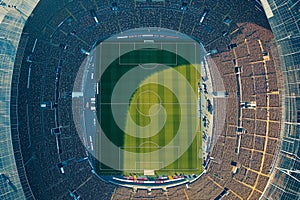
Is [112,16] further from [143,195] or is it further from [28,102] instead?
[143,195]

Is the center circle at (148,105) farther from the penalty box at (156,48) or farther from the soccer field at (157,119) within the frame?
the penalty box at (156,48)

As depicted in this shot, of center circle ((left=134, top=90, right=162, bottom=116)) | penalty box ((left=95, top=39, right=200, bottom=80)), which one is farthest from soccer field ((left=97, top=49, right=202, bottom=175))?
penalty box ((left=95, top=39, right=200, bottom=80))

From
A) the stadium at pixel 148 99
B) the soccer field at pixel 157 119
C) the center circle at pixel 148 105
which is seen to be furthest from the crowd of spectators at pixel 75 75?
the center circle at pixel 148 105

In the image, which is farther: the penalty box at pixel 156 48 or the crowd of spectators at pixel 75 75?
the penalty box at pixel 156 48

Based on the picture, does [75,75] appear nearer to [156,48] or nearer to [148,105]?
[148,105]

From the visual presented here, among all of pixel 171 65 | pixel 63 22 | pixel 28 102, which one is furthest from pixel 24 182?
pixel 171 65

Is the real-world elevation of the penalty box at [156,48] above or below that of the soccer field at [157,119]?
above

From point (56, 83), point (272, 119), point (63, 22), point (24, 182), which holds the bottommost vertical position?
point (24, 182)
